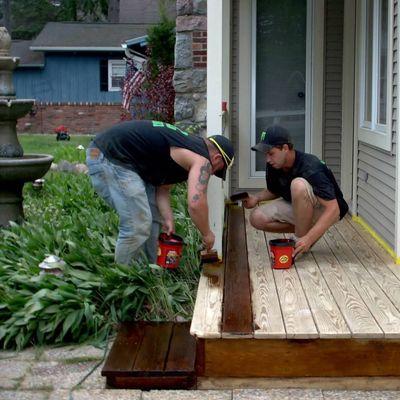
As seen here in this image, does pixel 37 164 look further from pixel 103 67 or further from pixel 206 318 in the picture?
pixel 103 67

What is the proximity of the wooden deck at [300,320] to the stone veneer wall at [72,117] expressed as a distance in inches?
926

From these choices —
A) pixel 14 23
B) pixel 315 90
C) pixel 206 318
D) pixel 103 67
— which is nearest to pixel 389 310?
pixel 206 318

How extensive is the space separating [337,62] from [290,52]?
498mm

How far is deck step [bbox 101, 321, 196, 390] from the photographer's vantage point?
185 inches

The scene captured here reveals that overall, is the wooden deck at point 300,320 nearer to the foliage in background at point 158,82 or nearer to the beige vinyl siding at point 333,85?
the beige vinyl siding at point 333,85

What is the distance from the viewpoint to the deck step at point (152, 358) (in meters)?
4.69

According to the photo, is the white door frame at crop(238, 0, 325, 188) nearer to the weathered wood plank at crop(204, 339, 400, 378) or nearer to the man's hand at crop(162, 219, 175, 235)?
the man's hand at crop(162, 219, 175, 235)

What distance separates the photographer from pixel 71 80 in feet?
104

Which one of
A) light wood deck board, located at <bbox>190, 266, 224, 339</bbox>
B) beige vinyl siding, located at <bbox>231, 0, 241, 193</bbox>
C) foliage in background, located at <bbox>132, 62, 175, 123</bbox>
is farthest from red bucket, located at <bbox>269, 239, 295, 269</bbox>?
foliage in background, located at <bbox>132, 62, 175, 123</bbox>

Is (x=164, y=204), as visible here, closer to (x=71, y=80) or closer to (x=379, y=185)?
(x=379, y=185)

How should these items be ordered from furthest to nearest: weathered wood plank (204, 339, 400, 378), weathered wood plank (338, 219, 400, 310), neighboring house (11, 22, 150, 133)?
neighboring house (11, 22, 150, 133) < weathered wood plank (338, 219, 400, 310) < weathered wood plank (204, 339, 400, 378)

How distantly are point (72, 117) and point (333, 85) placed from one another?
2129 centimetres

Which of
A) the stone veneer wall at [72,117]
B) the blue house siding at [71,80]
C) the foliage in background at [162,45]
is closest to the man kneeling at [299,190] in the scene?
the foliage in background at [162,45]

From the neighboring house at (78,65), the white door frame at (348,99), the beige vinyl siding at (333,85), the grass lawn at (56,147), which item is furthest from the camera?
the neighboring house at (78,65)
